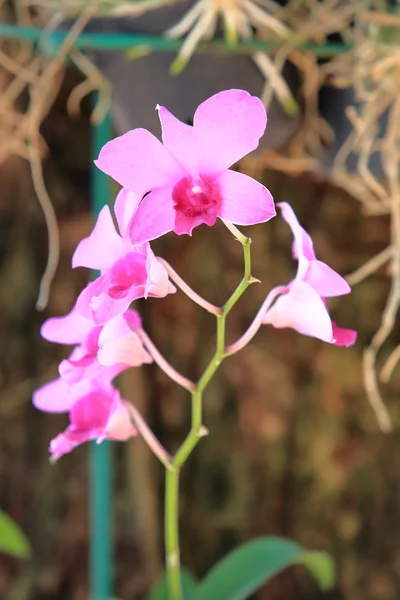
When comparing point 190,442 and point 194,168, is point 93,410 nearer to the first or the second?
point 190,442

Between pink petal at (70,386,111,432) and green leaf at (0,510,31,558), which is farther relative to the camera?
green leaf at (0,510,31,558)

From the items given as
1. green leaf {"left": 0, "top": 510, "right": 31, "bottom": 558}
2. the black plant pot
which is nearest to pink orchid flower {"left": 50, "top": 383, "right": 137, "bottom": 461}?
green leaf {"left": 0, "top": 510, "right": 31, "bottom": 558}

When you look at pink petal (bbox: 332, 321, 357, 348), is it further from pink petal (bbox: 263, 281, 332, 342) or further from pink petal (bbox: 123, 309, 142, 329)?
pink petal (bbox: 123, 309, 142, 329)

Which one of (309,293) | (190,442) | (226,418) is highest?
(309,293)

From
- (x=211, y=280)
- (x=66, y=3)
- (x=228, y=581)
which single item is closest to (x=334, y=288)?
(x=228, y=581)

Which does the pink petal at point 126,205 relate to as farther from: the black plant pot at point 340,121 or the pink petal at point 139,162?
the black plant pot at point 340,121

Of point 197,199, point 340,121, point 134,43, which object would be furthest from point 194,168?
point 340,121

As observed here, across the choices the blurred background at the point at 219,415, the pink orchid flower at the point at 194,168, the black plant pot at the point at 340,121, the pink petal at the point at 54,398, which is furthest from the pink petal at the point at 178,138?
the blurred background at the point at 219,415
